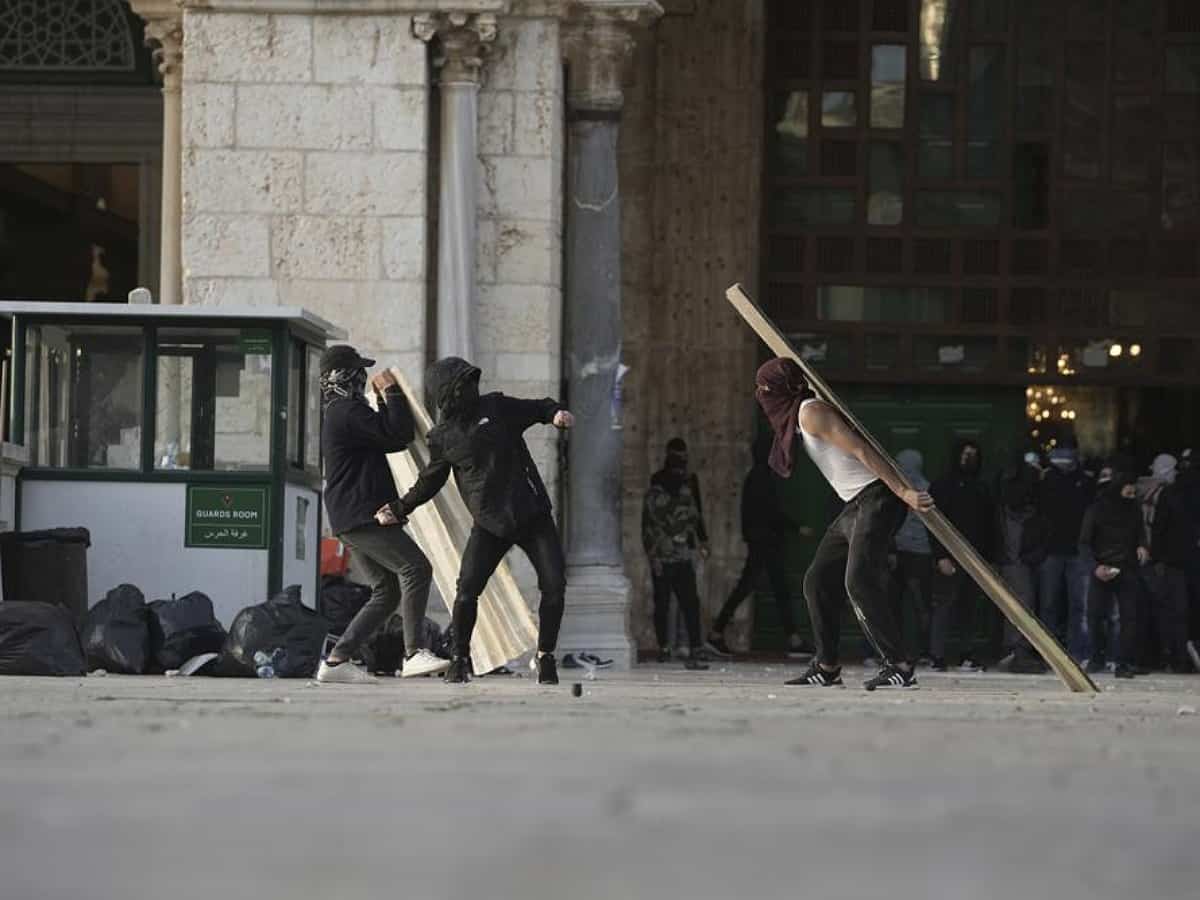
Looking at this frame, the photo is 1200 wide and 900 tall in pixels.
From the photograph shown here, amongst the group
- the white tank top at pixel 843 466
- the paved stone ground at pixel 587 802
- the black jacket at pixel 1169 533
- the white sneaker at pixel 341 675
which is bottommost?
the white sneaker at pixel 341 675

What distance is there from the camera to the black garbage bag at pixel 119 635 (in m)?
16.3

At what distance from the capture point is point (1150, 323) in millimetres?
24672

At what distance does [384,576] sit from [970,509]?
7.67 meters

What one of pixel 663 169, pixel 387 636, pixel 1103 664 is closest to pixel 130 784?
pixel 387 636

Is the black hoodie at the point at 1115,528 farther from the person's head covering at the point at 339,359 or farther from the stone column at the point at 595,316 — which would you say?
the person's head covering at the point at 339,359

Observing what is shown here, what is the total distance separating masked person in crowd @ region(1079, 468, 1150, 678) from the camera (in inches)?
816

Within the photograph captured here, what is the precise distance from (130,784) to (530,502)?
8145mm

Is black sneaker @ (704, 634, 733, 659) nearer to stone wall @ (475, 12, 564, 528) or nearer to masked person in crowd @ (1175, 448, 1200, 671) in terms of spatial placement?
stone wall @ (475, 12, 564, 528)

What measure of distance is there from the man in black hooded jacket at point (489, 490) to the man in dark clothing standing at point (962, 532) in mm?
6833

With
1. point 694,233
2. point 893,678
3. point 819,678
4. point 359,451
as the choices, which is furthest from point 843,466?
point 694,233

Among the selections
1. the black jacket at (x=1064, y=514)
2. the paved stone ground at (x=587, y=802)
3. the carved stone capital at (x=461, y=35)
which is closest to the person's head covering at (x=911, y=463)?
the black jacket at (x=1064, y=514)

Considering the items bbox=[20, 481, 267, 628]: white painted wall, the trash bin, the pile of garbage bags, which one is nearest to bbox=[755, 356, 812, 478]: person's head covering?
the pile of garbage bags

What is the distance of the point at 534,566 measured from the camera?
48.9 feet

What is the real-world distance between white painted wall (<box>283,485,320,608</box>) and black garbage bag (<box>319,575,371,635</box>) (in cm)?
11
